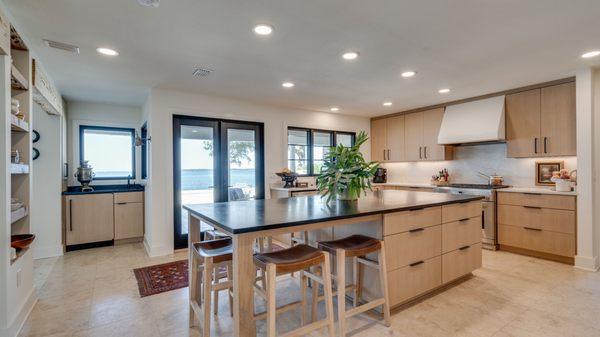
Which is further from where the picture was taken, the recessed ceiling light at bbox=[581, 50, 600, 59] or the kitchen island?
the recessed ceiling light at bbox=[581, 50, 600, 59]

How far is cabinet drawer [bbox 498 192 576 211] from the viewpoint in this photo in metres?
3.59

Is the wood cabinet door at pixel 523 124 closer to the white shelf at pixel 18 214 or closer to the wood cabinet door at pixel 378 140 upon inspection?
the wood cabinet door at pixel 378 140

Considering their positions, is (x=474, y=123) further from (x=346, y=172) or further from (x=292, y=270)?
(x=292, y=270)

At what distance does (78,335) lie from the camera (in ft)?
7.05

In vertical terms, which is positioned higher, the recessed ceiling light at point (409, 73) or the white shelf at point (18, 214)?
the recessed ceiling light at point (409, 73)

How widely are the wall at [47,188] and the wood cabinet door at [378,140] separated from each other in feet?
18.3

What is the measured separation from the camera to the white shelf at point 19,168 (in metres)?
2.19

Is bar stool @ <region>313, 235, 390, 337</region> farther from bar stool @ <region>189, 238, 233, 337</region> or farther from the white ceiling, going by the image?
the white ceiling

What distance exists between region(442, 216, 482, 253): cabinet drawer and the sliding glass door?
3.05 m

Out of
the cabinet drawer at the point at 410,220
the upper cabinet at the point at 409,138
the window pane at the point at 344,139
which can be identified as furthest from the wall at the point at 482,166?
the cabinet drawer at the point at 410,220

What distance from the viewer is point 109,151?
17.0 feet

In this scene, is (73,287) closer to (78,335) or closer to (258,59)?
(78,335)

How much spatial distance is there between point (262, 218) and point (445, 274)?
1982mm

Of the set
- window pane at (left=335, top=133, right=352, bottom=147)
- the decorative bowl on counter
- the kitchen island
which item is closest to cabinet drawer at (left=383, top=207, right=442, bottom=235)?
the kitchen island
